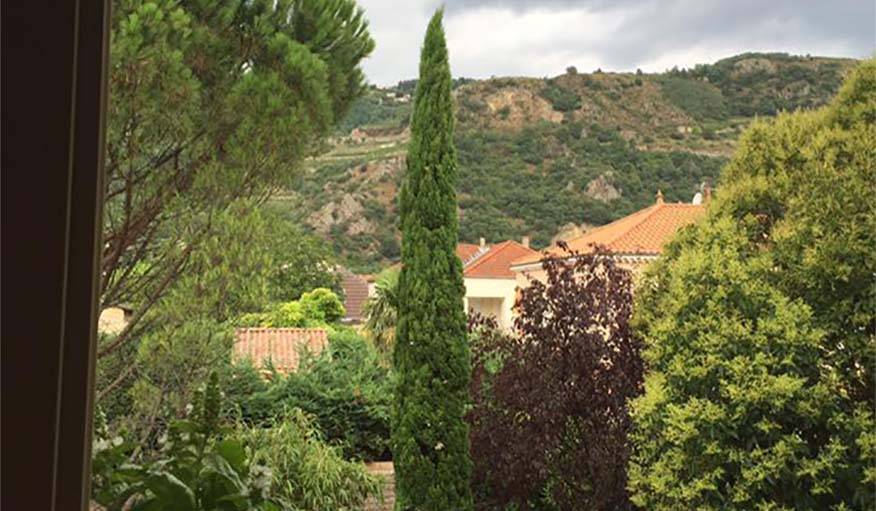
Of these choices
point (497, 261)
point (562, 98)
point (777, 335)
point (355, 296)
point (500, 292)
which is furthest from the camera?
point (500, 292)

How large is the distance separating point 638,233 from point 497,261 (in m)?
0.69

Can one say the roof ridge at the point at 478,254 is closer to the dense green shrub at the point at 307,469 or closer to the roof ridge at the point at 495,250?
the roof ridge at the point at 495,250

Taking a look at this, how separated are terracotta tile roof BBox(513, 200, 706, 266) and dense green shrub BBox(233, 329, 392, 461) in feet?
3.34

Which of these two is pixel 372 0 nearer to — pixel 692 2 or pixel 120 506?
pixel 692 2

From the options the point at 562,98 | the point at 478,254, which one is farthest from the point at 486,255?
the point at 562,98

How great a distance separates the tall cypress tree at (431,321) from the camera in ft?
12.7

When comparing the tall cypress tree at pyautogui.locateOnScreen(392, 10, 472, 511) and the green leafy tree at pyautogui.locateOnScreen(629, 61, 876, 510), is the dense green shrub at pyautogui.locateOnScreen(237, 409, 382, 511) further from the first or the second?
the green leafy tree at pyautogui.locateOnScreen(629, 61, 876, 510)

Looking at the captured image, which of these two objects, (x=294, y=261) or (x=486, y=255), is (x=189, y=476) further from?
(x=486, y=255)

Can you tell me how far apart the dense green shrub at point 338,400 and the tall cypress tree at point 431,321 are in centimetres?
31

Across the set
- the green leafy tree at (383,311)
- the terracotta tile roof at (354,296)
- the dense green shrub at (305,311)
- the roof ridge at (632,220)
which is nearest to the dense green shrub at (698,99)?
the roof ridge at (632,220)

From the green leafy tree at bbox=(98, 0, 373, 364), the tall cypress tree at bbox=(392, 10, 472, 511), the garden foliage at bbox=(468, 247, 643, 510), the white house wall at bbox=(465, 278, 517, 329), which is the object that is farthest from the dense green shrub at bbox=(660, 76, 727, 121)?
the green leafy tree at bbox=(98, 0, 373, 364)

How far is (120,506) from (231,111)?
239 centimetres

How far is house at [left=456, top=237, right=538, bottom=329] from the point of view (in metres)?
3.97

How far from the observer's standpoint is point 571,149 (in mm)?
3709
